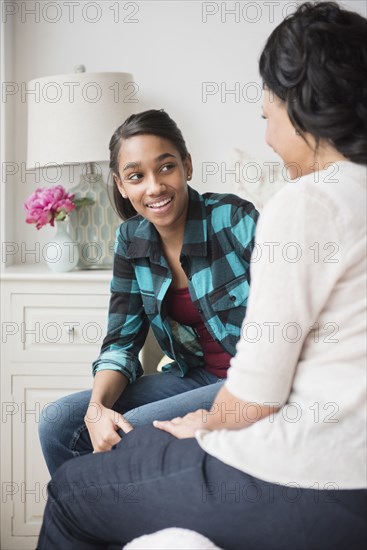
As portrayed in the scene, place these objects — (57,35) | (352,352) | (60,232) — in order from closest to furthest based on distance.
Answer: (352,352) → (60,232) → (57,35)

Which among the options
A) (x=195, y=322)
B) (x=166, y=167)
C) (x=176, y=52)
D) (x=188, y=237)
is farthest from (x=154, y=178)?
(x=176, y=52)

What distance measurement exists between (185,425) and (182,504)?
0.51 ft

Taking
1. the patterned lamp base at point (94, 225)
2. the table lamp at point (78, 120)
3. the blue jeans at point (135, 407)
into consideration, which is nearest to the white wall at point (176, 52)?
the table lamp at point (78, 120)

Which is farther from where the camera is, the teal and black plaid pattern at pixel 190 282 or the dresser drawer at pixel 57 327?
the dresser drawer at pixel 57 327

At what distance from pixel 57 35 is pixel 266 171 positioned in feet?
3.07

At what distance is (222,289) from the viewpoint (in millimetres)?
1628

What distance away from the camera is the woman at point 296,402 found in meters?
0.91

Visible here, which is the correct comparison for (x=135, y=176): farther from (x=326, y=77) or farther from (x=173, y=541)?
(x=173, y=541)

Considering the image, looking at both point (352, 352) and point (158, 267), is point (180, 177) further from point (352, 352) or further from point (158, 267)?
point (352, 352)

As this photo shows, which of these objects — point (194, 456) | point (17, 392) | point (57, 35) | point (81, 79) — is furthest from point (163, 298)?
point (57, 35)

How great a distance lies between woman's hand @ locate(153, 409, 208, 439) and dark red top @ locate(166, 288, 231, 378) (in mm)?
579

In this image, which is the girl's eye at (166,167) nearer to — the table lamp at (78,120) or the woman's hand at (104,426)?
the woman's hand at (104,426)

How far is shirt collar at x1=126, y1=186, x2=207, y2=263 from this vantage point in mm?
1649

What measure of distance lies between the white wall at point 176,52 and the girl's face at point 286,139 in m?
1.71
